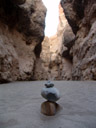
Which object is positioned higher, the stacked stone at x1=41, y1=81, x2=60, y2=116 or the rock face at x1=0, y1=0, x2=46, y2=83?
the rock face at x1=0, y1=0, x2=46, y2=83

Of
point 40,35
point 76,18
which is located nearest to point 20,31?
point 40,35

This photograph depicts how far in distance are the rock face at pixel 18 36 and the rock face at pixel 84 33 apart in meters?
3.36

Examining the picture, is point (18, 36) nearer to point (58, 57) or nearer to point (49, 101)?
point (49, 101)

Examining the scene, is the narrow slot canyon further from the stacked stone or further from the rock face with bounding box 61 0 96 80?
the stacked stone

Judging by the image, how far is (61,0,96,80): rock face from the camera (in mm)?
7492

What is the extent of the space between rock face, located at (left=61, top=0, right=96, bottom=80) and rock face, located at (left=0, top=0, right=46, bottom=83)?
3356 mm

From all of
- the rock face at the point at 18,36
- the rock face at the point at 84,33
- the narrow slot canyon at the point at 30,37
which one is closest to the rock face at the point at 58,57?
the narrow slot canyon at the point at 30,37

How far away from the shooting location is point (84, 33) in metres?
10.6

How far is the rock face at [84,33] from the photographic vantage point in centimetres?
749

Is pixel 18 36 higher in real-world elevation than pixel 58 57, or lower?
higher

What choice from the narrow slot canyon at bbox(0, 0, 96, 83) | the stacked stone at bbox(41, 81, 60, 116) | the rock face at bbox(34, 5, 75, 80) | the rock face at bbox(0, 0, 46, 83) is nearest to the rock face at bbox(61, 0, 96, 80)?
the narrow slot canyon at bbox(0, 0, 96, 83)

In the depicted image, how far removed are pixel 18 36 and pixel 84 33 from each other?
232 inches

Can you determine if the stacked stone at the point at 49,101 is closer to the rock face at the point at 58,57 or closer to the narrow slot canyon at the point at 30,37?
the narrow slot canyon at the point at 30,37

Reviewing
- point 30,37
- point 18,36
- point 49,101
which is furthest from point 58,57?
point 49,101
